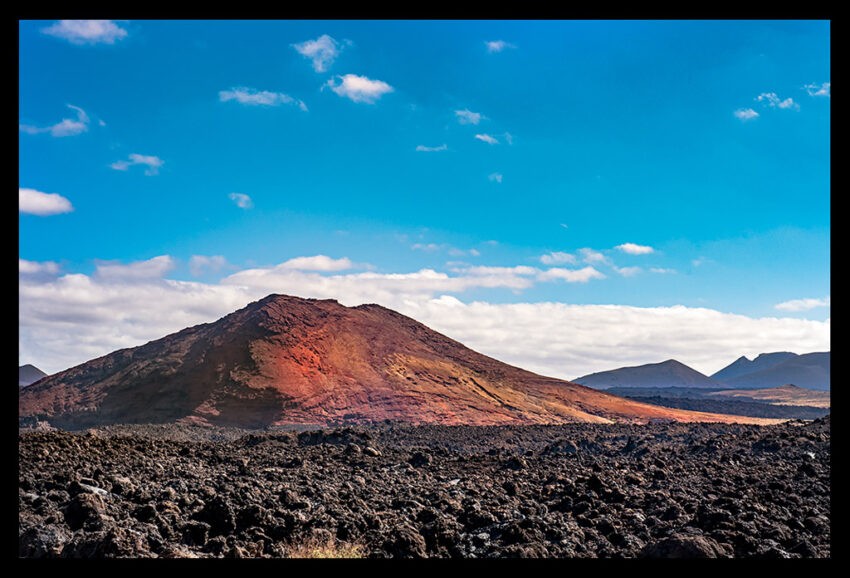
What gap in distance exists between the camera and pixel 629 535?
11.5 metres

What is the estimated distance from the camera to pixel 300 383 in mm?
54094

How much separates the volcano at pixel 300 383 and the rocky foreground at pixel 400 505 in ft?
101

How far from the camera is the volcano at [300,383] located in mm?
51219

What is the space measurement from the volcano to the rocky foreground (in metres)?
30.8

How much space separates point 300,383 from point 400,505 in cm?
4155

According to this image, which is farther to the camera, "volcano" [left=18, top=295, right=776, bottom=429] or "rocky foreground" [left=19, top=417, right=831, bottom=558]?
"volcano" [left=18, top=295, right=776, bottom=429]

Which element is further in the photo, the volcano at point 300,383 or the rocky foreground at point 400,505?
the volcano at point 300,383

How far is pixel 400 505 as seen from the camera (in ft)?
44.5

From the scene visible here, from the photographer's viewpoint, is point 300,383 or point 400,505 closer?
point 400,505

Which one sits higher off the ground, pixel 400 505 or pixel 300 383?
pixel 300 383

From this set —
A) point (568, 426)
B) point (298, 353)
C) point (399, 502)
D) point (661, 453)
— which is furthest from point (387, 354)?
point (399, 502)

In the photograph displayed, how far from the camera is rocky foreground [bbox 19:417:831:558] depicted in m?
10.5
